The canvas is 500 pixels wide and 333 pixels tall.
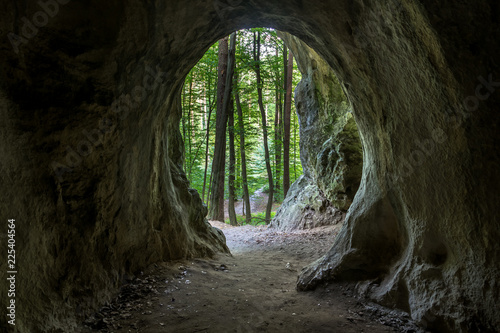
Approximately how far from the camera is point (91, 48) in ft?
11.0

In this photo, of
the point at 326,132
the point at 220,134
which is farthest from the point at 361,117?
the point at 220,134

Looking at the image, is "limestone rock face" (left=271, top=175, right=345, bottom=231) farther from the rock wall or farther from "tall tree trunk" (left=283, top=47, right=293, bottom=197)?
"tall tree trunk" (left=283, top=47, right=293, bottom=197)

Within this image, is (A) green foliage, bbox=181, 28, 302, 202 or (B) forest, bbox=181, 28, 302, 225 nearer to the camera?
(B) forest, bbox=181, 28, 302, 225

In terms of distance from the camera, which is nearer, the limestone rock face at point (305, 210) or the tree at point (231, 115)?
the limestone rock face at point (305, 210)

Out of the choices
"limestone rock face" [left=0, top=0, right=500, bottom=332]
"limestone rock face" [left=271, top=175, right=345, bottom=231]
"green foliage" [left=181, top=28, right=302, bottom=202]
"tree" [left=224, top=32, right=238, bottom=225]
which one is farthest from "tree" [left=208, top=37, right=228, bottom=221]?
"limestone rock face" [left=0, top=0, right=500, bottom=332]

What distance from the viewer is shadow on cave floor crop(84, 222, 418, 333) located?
349 centimetres

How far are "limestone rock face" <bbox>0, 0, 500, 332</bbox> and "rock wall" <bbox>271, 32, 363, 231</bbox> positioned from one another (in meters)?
5.16

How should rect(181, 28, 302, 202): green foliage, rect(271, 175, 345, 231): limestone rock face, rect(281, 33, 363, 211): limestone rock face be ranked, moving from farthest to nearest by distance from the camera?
rect(181, 28, 302, 202): green foliage < rect(271, 175, 345, 231): limestone rock face < rect(281, 33, 363, 211): limestone rock face

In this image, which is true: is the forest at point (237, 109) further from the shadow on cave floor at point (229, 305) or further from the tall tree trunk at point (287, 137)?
the shadow on cave floor at point (229, 305)

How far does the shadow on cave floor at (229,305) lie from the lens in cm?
349

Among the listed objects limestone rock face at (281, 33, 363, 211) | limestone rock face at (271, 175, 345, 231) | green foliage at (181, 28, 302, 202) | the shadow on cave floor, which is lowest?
the shadow on cave floor

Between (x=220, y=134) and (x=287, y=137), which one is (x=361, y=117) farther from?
(x=287, y=137)

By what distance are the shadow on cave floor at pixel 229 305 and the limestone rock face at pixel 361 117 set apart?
0.25 metres

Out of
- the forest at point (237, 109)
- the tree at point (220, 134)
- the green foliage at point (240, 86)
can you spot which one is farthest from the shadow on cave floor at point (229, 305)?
the green foliage at point (240, 86)
